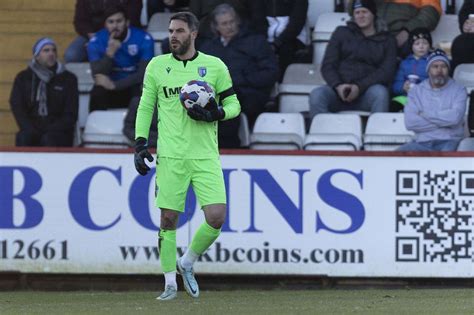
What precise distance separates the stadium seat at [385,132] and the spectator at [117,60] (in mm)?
2500

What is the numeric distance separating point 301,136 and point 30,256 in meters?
2.90

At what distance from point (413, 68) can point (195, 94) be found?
4.68 meters

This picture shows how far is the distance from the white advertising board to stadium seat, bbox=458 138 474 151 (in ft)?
2.34

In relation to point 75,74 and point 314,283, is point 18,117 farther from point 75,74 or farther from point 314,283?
point 314,283

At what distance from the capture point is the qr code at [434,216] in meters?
11.8

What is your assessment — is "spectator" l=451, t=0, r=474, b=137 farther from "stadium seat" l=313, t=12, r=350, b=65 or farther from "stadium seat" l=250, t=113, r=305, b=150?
"stadium seat" l=250, t=113, r=305, b=150

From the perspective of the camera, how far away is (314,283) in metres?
12.1

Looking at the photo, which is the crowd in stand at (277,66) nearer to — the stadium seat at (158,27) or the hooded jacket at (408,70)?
the hooded jacket at (408,70)

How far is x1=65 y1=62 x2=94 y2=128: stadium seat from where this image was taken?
574 inches

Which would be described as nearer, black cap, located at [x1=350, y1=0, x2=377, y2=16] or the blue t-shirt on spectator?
black cap, located at [x1=350, y1=0, x2=377, y2=16]

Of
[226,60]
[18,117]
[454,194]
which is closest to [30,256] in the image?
[18,117]

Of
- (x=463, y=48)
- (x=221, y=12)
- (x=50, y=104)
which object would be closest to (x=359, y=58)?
(x=463, y=48)

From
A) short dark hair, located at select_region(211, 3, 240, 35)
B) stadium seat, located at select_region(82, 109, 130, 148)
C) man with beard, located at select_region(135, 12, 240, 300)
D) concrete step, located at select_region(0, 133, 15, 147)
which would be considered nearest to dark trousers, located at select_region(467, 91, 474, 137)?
short dark hair, located at select_region(211, 3, 240, 35)

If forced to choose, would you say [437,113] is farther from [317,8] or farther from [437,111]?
[317,8]
